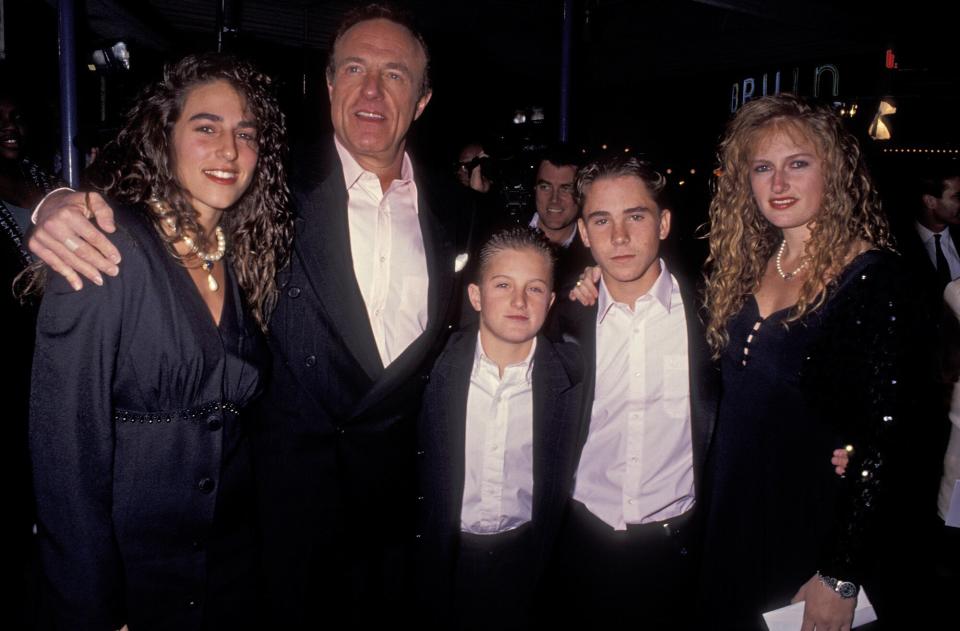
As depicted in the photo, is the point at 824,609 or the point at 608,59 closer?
the point at 824,609

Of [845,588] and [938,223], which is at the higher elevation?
[938,223]

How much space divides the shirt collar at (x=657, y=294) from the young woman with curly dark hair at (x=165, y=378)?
1243 millimetres

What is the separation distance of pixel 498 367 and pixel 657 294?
67 cm

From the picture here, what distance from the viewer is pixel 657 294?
2.28 metres

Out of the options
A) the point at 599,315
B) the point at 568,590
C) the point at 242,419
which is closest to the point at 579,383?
the point at 599,315

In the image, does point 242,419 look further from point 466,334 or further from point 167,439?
point 466,334

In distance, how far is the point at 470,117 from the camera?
10555 millimetres

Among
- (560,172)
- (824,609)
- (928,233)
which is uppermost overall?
(560,172)

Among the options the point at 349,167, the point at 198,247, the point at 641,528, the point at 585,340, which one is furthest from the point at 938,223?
the point at 198,247

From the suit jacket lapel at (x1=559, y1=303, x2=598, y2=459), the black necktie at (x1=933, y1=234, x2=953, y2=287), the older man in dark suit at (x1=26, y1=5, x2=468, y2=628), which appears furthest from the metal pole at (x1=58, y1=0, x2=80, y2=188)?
the black necktie at (x1=933, y1=234, x2=953, y2=287)

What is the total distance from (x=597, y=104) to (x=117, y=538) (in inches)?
489

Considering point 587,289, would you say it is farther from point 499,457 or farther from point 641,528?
point 641,528

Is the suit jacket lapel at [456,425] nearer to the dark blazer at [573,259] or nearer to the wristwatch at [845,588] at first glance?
the wristwatch at [845,588]

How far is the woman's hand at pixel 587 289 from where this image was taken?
2438 mm
